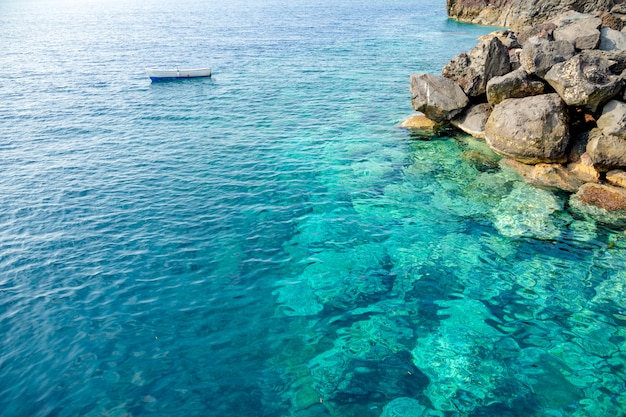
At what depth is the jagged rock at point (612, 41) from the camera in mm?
31812

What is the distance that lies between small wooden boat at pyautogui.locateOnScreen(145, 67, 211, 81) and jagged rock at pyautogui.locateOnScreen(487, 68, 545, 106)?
127 ft

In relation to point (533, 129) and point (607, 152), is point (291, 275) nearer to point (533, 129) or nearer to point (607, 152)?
point (533, 129)

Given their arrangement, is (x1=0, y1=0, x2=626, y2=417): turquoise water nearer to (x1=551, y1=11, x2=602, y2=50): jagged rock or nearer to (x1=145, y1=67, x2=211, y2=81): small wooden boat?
(x1=551, y1=11, x2=602, y2=50): jagged rock

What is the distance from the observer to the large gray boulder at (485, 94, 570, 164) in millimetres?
28484

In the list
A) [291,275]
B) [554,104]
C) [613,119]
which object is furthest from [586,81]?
[291,275]

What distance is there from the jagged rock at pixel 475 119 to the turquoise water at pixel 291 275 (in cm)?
100

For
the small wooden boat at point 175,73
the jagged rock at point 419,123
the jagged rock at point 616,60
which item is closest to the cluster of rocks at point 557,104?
the jagged rock at point 616,60

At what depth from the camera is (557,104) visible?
1134 inches

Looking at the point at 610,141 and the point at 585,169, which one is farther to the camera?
the point at 585,169

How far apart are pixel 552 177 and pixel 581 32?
13.2m

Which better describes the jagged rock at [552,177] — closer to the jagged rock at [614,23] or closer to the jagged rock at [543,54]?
the jagged rock at [543,54]

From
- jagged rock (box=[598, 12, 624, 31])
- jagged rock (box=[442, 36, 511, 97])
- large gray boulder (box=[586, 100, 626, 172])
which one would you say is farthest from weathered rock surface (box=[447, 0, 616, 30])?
large gray boulder (box=[586, 100, 626, 172])

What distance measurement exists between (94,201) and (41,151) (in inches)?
487

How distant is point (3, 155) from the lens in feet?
116
